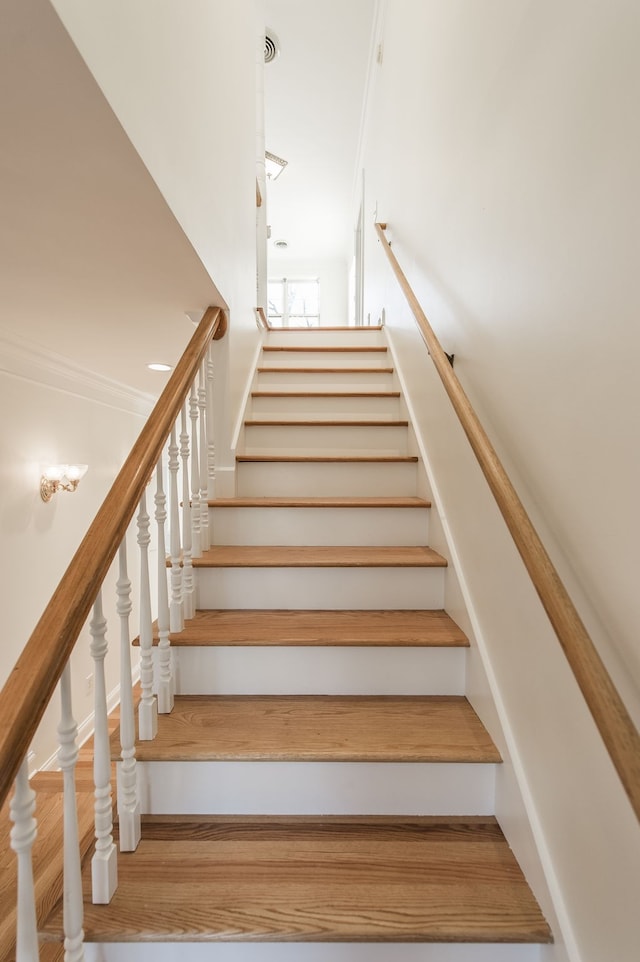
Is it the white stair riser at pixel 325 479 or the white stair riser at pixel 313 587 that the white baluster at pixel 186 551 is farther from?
the white stair riser at pixel 325 479

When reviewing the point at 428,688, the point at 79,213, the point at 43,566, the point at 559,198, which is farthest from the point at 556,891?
the point at 43,566

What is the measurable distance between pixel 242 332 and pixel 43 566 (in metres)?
1.59

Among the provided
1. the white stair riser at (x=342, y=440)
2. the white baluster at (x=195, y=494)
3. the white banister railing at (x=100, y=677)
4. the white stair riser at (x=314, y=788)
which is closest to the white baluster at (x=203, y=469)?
the white baluster at (x=195, y=494)

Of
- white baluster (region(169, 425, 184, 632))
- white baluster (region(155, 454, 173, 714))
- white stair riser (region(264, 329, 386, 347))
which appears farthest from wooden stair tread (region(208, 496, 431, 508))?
white stair riser (region(264, 329, 386, 347))

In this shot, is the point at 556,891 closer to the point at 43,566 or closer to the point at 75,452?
the point at 43,566

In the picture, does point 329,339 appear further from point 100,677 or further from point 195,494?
point 100,677

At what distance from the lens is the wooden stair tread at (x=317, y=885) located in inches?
34.5

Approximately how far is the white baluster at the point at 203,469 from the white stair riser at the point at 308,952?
107 cm

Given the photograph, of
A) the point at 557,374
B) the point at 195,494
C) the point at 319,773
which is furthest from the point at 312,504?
the point at 557,374

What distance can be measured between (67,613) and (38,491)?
1.81 m

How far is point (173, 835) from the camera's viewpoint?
1070mm

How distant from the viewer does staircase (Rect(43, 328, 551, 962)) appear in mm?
889

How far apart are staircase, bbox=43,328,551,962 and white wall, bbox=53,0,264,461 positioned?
74 cm

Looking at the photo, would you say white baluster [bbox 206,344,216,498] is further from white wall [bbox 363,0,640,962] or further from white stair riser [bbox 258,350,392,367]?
white stair riser [bbox 258,350,392,367]
